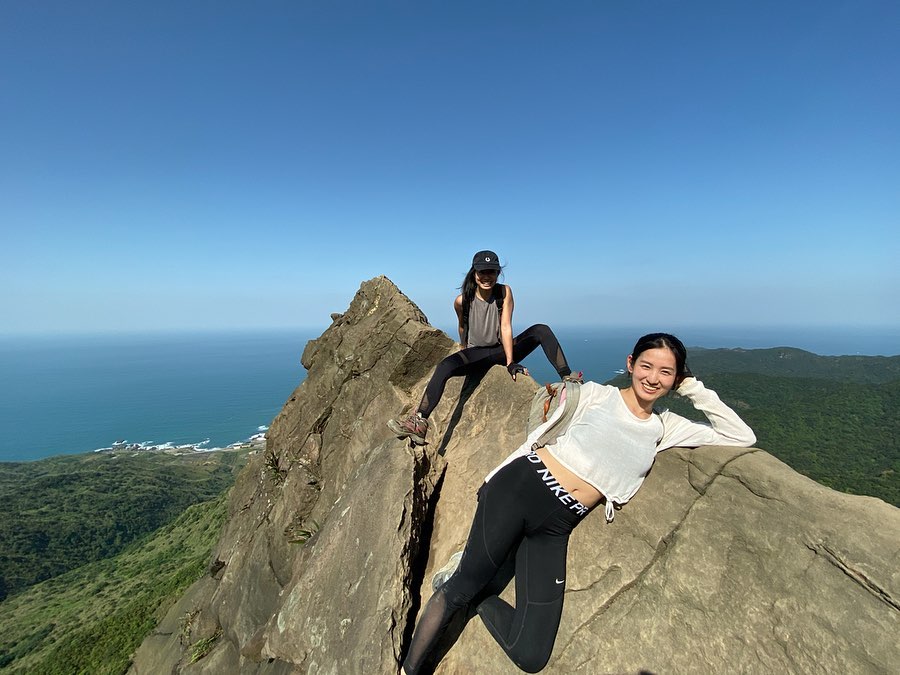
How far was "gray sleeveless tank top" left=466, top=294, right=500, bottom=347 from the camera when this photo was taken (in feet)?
25.8

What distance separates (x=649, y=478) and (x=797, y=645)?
1.99m

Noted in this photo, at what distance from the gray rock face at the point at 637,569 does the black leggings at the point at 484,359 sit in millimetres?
528

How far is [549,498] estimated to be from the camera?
4410 millimetres

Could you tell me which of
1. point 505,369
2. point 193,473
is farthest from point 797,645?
point 193,473

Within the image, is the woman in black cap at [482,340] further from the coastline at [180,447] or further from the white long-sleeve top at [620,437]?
the coastline at [180,447]

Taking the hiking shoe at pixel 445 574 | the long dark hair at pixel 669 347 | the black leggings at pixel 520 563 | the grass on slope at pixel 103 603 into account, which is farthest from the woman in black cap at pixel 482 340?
the grass on slope at pixel 103 603

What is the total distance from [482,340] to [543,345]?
4.24 feet

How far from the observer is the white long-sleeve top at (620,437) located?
4.50m

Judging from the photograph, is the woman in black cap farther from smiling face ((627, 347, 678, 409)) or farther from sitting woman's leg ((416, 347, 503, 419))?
smiling face ((627, 347, 678, 409))

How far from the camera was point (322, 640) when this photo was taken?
564cm

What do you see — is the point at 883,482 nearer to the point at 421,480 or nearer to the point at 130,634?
the point at 421,480

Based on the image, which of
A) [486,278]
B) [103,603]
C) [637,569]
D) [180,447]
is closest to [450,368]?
[486,278]

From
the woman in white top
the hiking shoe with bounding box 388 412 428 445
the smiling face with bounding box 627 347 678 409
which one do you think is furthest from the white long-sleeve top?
the hiking shoe with bounding box 388 412 428 445

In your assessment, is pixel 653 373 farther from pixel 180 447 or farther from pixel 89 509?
pixel 180 447
